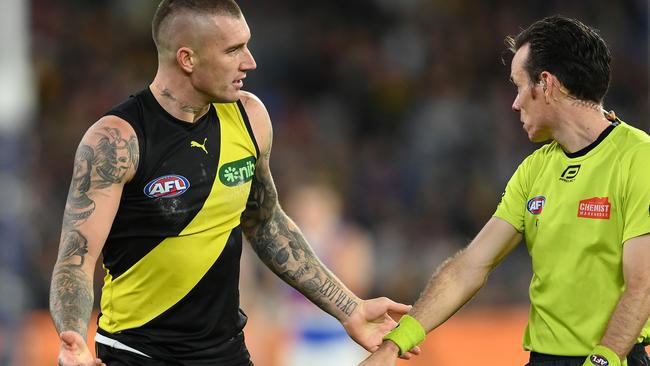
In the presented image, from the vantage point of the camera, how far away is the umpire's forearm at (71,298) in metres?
→ 4.86

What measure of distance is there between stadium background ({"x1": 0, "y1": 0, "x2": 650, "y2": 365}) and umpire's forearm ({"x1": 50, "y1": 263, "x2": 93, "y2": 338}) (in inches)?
237

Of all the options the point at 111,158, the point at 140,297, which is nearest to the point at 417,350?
the point at 140,297

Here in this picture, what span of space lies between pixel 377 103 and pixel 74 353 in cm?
1053

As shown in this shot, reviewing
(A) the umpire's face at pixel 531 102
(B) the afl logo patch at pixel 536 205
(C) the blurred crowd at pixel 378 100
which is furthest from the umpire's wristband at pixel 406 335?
(C) the blurred crowd at pixel 378 100

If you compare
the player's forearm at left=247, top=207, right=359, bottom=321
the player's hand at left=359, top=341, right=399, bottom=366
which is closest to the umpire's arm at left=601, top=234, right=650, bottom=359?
the player's hand at left=359, top=341, right=399, bottom=366

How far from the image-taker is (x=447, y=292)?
5.48 metres

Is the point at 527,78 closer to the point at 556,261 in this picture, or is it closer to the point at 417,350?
the point at 556,261

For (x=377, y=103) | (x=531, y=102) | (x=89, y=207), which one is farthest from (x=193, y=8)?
(x=377, y=103)

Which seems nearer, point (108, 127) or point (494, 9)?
point (108, 127)

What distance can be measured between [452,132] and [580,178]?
29.9 ft

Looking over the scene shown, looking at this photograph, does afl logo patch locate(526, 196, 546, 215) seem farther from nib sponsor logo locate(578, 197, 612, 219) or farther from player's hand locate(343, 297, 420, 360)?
player's hand locate(343, 297, 420, 360)

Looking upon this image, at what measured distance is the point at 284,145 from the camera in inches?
552

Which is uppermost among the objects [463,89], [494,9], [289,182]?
[494,9]

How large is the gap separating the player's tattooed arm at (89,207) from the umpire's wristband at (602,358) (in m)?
1.96
